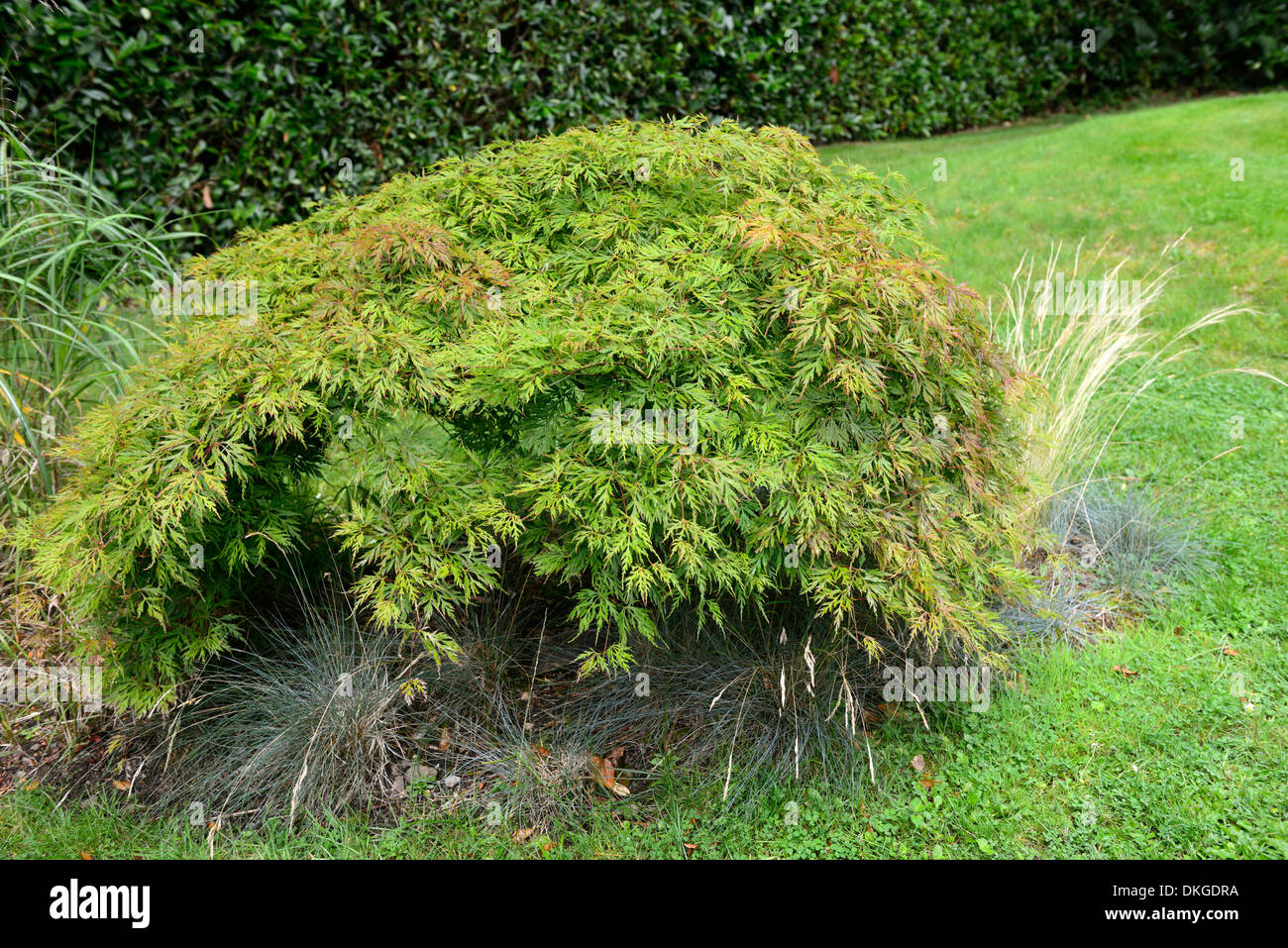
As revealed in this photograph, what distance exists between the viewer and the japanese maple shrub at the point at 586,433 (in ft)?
9.70

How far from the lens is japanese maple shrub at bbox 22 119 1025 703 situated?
9.70 ft

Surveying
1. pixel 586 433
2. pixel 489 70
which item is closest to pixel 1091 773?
pixel 586 433

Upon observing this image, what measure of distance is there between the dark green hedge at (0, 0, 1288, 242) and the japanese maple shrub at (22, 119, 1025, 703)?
2.75 m

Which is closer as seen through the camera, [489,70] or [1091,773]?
[1091,773]

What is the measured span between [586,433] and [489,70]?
5917 millimetres

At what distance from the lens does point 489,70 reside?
7859mm

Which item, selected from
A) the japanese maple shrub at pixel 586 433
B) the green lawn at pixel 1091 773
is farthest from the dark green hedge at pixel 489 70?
the green lawn at pixel 1091 773

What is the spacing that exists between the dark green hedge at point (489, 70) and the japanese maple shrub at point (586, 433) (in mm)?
2752

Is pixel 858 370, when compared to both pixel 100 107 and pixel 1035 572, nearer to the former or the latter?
pixel 1035 572

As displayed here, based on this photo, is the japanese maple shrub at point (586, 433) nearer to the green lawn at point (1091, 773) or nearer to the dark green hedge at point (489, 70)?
the green lawn at point (1091, 773)

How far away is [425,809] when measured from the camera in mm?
3400

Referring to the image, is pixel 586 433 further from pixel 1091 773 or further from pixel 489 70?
pixel 489 70

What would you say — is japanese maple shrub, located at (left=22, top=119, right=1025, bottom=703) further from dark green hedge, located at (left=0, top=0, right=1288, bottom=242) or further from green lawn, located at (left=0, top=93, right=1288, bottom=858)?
dark green hedge, located at (left=0, top=0, right=1288, bottom=242)
